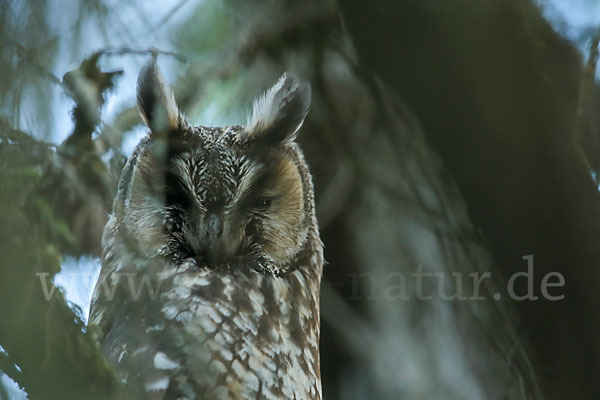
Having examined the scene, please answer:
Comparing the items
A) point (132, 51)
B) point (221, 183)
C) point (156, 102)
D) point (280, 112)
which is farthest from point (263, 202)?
point (132, 51)

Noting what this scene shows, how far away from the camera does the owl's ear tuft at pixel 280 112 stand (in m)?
1.98

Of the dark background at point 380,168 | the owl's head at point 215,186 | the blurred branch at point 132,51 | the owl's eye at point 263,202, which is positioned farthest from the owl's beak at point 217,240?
the blurred branch at point 132,51

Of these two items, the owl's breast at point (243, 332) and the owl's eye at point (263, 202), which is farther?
the owl's eye at point (263, 202)

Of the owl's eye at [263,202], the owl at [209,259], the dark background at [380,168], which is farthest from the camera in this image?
the owl's eye at [263,202]

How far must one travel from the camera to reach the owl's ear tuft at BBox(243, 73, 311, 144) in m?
1.98

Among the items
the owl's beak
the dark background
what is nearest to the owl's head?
the owl's beak

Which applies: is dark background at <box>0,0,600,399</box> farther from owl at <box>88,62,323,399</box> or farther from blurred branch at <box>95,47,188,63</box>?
owl at <box>88,62,323,399</box>

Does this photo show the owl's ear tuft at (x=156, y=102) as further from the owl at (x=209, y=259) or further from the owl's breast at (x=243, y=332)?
the owl's breast at (x=243, y=332)

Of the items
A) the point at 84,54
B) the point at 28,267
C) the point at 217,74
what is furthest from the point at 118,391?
the point at 217,74

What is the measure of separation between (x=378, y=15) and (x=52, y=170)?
858mm

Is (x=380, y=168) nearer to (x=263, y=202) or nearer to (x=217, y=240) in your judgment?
(x=263, y=202)

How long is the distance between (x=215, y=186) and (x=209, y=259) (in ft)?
0.73

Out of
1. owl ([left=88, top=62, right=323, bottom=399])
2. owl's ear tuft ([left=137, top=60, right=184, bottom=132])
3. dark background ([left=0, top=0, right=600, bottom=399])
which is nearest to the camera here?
dark background ([left=0, top=0, right=600, bottom=399])

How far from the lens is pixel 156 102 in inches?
72.2
